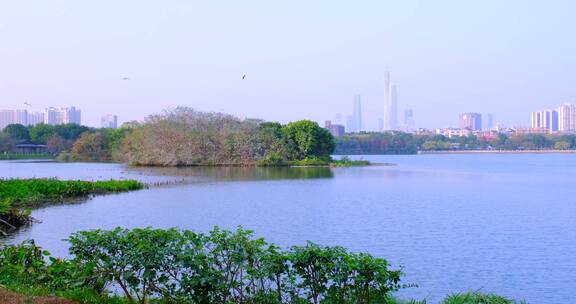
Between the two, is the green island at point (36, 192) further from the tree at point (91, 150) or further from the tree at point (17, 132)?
the tree at point (17, 132)

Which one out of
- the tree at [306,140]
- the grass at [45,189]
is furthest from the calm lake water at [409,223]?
the tree at [306,140]

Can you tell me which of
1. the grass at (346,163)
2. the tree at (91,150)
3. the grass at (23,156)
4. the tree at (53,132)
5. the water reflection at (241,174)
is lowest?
the water reflection at (241,174)

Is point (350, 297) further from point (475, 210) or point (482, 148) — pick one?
point (482, 148)

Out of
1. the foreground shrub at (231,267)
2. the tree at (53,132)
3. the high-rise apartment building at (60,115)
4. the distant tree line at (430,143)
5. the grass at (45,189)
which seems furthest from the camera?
the high-rise apartment building at (60,115)

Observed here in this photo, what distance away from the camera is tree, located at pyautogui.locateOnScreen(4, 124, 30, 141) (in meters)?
105

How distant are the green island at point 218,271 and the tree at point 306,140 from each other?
61.8 metres

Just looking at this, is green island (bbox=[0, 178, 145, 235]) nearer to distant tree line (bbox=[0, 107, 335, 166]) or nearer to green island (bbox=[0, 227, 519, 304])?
green island (bbox=[0, 227, 519, 304])

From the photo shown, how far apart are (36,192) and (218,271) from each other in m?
22.3

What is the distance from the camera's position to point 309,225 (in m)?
20.5

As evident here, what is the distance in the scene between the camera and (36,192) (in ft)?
89.3

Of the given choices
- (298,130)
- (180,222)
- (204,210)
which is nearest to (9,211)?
(180,222)

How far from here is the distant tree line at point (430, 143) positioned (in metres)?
149

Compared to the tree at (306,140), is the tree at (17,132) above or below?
above

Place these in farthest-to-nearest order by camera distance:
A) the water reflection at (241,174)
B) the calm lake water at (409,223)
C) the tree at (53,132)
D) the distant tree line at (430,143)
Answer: the distant tree line at (430,143)
the tree at (53,132)
the water reflection at (241,174)
the calm lake water at (409,223)
